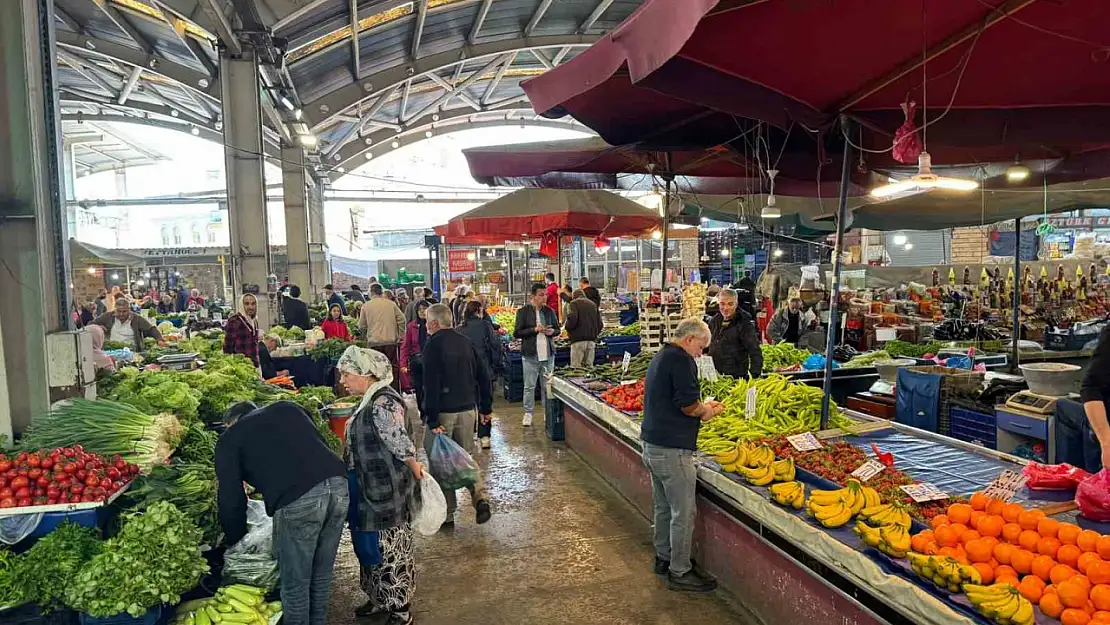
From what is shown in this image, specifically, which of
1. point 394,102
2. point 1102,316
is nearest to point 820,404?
point 1102,316

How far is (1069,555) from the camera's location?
2.63 m

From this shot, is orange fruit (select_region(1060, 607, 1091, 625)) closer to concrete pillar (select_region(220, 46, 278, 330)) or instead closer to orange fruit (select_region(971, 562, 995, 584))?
orange fruit (select_region(971, 562, 995, 584))

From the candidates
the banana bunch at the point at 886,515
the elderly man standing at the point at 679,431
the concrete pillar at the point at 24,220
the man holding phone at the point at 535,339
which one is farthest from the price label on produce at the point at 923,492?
the man holding phone at the point at 535,339

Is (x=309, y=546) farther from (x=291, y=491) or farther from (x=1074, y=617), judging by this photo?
(x=1074, y=617)

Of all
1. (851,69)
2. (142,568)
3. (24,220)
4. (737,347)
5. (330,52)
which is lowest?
(142,568)

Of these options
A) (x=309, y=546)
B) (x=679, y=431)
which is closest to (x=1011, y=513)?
(x=679, y=431)

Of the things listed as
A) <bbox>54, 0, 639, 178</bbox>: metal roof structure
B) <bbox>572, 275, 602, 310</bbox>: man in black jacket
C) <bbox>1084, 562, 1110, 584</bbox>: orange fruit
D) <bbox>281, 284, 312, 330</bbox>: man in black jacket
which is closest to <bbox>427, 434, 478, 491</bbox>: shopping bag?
<bbox>1084, 562, 1110, 584</bbox>: orange fruit

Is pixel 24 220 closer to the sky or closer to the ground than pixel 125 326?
closer to the sky

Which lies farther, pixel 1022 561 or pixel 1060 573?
pixel 1022 561

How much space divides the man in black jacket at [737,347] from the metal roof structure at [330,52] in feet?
28.5

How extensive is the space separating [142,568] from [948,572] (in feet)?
11.3

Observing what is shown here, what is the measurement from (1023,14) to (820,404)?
3.03 m

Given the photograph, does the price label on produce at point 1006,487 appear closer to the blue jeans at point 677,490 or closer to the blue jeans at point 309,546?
the blue jeans at point 677,490

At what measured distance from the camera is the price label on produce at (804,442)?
4328 millimetres
